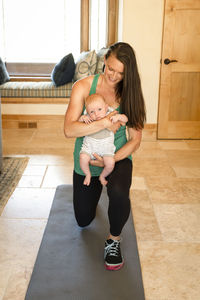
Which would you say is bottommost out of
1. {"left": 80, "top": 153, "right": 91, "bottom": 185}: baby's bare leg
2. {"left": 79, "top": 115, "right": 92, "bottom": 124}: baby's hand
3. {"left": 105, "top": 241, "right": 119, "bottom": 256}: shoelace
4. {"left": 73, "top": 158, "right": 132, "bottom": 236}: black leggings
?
{"left": 105, "top": 241, "right": 119, "bottom": 256}: shoelace

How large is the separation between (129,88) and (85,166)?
495 millimetres

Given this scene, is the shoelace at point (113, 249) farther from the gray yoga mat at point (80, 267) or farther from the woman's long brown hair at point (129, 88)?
the woman's long brown hair at point (129, 88)

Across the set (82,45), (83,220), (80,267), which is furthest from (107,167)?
(82,45)

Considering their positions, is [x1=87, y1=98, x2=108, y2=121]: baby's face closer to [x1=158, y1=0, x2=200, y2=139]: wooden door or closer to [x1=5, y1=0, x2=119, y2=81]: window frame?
[x1=158, y1=0, x2=200, y2=139]: wooden door

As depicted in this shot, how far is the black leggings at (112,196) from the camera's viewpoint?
1.83 metres

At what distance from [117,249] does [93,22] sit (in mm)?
4052

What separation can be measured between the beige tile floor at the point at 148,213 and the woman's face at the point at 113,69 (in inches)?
38.8

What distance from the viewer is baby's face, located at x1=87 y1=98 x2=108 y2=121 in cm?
177

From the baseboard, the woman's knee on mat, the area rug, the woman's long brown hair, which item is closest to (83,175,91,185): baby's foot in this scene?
the woman's knee on mat

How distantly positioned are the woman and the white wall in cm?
224

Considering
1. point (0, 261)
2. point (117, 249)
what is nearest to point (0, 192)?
point (0, 261)

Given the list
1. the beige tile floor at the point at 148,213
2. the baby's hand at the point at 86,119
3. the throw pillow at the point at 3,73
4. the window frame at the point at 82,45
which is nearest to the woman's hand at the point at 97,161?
the baby's hand at the point at 86,119

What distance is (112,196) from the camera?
1822 mm

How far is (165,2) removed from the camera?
3857mm
